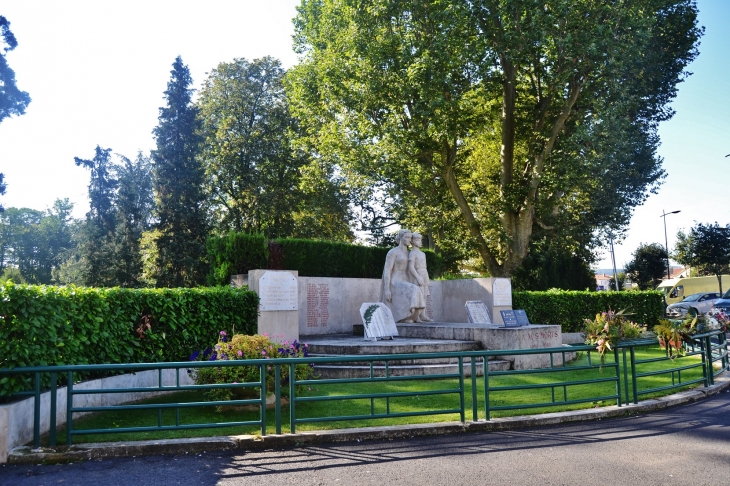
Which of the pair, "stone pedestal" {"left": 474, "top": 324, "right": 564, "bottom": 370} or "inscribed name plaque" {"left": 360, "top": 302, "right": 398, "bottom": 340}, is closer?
"stone pedestal" {"left": 474, "top": 324, "right": 564, "bottom": 370}

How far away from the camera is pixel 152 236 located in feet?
101

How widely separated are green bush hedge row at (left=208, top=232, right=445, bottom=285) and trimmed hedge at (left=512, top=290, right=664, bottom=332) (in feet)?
13.1

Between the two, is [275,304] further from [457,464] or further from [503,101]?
[503,101]

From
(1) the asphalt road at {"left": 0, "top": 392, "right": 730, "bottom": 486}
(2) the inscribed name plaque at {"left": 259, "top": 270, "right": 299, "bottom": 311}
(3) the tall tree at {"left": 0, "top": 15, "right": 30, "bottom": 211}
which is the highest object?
(3) the tall tree at {"left": 0, "top": 15, "right": 30, "bottom": 211}

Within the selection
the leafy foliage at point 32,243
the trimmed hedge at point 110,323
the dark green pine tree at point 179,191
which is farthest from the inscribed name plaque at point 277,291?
the leafy foliage at point 32,243

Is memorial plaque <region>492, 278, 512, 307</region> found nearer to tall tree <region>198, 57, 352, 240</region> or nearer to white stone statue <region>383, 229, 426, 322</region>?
white stone statue <region>383, 229, 426, 322</region>

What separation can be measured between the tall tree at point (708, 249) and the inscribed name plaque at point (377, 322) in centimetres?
3737

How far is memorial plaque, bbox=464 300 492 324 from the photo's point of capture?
16.9 meters

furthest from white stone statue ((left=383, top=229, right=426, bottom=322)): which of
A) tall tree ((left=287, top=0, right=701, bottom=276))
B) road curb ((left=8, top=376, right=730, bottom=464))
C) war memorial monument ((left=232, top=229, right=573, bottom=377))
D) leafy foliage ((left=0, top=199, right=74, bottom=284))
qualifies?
leafy foliage ((left=0, top=199, right=74, bottom=284))

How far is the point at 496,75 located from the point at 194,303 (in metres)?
16.3

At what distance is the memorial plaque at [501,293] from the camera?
716 inches

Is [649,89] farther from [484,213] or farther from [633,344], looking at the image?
[633,344]

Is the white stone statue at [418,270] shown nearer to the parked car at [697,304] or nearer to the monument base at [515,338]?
the monument base at [515,338]

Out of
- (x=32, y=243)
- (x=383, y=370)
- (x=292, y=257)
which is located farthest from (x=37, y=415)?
(x=32, y=243)
